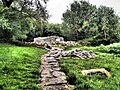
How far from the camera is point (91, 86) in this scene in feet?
47.5

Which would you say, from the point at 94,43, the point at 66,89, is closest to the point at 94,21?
the point at 94,43

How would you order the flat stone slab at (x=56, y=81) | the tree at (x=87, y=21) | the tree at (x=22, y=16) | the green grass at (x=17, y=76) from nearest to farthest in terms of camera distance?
the green grass at (x=17, y=76) → the flat stone slab at (x=56, y=81) → the tree at (x=22, y=16) → the tree at (x=87, y=21)

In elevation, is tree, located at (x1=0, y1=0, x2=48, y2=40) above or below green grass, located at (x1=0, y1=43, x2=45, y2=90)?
above

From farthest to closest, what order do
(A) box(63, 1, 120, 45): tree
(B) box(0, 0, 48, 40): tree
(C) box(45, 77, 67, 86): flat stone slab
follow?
1. (A) box(63, 1, 120, 45): tree
2. (B) box(0, 0, 48, 40): tree
3. (C) box(45, 77, 67, 86): flat stone slab

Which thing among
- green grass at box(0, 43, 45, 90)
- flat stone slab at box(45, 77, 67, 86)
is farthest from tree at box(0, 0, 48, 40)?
flat stone slab at box(45, 77, 67, 86)

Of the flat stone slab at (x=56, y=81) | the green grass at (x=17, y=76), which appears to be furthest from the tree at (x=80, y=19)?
the flat stone slab at (x=56, y=81)

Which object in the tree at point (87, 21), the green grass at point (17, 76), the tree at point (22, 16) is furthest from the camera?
the tree at point (87, 21)

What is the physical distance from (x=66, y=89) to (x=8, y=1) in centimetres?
3029

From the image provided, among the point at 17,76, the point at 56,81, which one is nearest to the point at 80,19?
the point at 17,76

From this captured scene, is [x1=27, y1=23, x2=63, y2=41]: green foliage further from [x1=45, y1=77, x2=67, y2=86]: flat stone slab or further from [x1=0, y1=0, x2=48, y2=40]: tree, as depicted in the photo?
[x1=45, y1=77, x2=67, y2=86]: flat stone slab

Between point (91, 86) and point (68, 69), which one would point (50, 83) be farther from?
point (68, 69)

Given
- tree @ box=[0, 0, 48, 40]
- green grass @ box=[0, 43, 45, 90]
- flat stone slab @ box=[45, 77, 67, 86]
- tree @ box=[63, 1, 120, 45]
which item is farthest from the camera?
tree @ box=[63, 1, 120, 45]

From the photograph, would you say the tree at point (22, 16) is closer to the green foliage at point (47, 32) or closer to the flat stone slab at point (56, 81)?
the flat stone slab at point (56, 81)

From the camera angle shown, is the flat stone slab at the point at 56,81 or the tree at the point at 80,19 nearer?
the flat stone slab at the point at 56,81
